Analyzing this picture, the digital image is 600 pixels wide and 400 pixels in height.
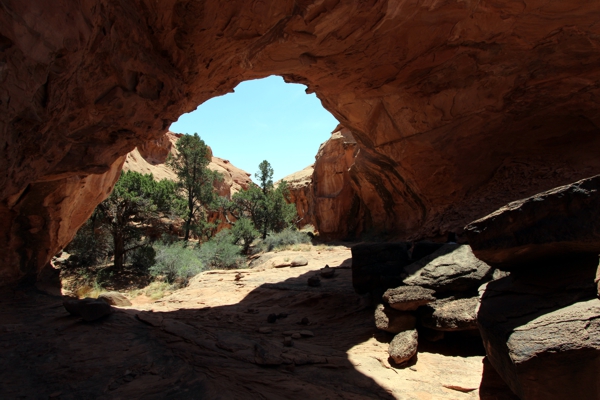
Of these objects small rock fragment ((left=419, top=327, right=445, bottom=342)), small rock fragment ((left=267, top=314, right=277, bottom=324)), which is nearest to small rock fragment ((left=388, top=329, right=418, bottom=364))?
small rock fragment ((left=419, top=327, right=445, bottom=342))

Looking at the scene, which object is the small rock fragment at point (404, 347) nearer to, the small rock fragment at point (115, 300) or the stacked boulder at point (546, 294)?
the stacked boulder at point (546, 294)

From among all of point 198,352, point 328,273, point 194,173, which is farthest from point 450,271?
point 194,173

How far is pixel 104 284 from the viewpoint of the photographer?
12.7 m

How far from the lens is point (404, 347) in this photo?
4766mm

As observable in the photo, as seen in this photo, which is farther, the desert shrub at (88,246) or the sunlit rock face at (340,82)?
the desert shrub at (88,246)

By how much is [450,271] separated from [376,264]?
1691 millimetres

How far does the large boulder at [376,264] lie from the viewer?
21.4 ft

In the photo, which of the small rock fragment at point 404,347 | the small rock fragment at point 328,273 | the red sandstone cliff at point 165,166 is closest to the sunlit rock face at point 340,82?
the small rock fragment at point 328,273

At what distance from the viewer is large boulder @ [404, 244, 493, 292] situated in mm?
5091

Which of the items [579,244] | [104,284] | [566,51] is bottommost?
[104,284]

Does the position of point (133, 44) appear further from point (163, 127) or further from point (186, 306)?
point (186, 306)

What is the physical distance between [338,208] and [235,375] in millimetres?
18867

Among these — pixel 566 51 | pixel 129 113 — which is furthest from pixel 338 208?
pixel 129 113

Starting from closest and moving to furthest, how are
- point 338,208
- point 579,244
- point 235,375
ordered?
Result: 1. point 579,244
2. point 235,375
3. point 338,208
